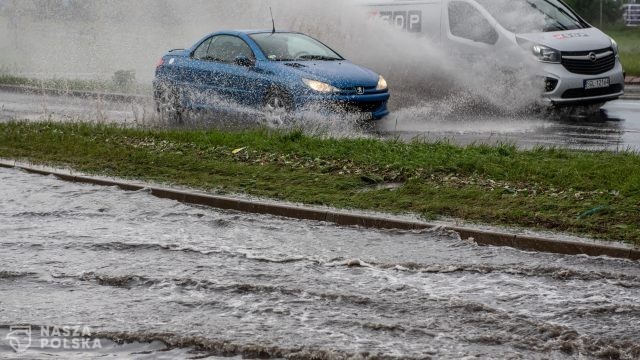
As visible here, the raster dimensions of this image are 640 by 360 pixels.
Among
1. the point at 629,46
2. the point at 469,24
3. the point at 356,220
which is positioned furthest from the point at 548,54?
the point at 629,46

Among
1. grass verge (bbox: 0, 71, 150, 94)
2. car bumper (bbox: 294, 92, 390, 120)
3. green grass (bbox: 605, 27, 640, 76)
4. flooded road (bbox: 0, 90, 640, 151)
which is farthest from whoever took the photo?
green grass (bbox: 605, 27, 640, 76)

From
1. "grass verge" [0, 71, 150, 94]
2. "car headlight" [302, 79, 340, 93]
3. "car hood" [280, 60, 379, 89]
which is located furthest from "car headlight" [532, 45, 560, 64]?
"grass verge" [0, 71, 150, 94]

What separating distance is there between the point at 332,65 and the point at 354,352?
34.4 feet

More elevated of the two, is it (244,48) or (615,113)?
(244,48)

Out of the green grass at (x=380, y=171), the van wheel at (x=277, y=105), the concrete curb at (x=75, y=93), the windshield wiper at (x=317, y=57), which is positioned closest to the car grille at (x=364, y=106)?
the van wheel at (x=277, y=105)

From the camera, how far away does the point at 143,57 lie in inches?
1151

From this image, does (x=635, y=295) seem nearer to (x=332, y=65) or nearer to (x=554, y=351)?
(x=554, y=351)

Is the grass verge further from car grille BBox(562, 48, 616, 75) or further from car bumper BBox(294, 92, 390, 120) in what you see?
car grille BBox(562, 48, 616, 75)

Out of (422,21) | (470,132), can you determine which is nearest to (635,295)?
(470,132)

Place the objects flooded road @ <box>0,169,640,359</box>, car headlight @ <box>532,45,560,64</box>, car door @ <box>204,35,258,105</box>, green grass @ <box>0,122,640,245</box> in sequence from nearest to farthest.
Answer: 1. flooded road @ <box>0,169,640,359</box>
2. green grass @ <box>0,122,640,245</box>
3. car door @ <box>204,35,258,105</box>
4. car headlight @ <box>532,45,560,64</box>

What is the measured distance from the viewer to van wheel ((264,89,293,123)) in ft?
49.6

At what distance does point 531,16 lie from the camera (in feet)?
58.6

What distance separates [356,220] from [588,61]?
31.0 ft

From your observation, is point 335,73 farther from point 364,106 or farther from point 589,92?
point 589,92
